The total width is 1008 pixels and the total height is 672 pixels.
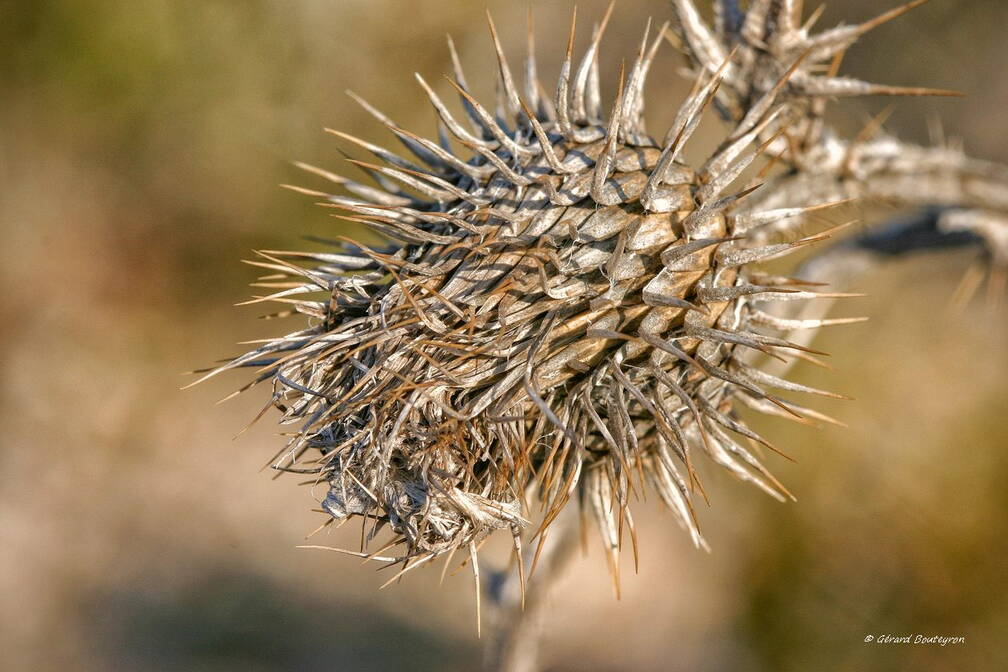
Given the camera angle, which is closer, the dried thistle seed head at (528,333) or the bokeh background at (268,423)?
the dried thistle seed head at (528,333)

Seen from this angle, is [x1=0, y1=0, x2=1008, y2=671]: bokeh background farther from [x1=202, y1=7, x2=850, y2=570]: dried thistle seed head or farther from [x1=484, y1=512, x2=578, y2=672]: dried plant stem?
[x1=202, y1=7, x2=850, y2=570]: dried thistle seed head

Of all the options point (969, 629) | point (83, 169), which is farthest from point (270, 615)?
point (969, 629)

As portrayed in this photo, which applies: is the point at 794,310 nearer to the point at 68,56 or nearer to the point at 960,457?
the point at 960,457

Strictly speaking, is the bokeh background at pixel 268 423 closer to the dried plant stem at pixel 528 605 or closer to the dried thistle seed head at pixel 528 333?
the dried plant stem at pixel 528 605

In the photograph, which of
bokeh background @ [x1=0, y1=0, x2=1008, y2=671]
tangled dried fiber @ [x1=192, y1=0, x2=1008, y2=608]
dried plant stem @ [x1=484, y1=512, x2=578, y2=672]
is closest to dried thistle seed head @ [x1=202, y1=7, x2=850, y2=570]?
tangled dried fiber @ [x1=192, y1=0, x2=1008, y2=608]

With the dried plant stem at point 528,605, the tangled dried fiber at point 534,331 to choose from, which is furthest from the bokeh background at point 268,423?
the tangled dried fiber at point 534,331

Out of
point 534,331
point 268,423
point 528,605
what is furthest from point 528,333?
point 268,423

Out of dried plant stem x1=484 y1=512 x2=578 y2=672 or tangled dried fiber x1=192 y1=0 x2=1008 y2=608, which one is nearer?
tangled dried fiber x1=192 y1=0 x2=1008 y2=608
